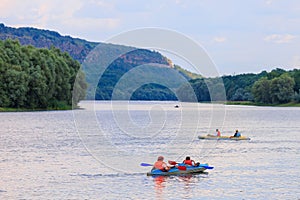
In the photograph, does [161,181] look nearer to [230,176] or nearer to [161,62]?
[230,176]

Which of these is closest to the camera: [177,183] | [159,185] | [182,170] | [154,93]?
[159,185]

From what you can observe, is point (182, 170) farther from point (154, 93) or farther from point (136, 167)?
point (154, 93)

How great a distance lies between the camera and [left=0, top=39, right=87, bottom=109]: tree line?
128 meters

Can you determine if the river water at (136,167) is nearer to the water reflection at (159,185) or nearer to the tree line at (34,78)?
the water reflection at (159,185)

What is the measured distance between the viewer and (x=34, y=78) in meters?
132

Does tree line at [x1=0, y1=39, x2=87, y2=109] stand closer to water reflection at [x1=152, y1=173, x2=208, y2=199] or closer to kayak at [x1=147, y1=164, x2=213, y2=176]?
kayak at [x1=147, y1=164, x2=213, y2=176]

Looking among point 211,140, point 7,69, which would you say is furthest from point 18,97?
point 211,140

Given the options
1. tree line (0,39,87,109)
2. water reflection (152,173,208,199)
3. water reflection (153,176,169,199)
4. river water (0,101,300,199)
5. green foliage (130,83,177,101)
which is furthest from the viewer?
tree line (0,39,87,109)

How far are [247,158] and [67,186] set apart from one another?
21.5m

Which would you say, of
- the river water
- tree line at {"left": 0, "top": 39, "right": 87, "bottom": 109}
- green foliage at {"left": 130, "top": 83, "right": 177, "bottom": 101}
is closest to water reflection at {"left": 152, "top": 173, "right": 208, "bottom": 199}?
the river water

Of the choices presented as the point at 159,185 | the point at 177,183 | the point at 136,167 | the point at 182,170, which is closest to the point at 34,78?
the point at 136,167

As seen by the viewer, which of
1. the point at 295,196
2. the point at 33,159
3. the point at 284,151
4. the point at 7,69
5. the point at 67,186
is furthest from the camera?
the point at 7,69

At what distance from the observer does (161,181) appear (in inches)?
1623

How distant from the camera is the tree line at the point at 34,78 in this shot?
12750 cm
